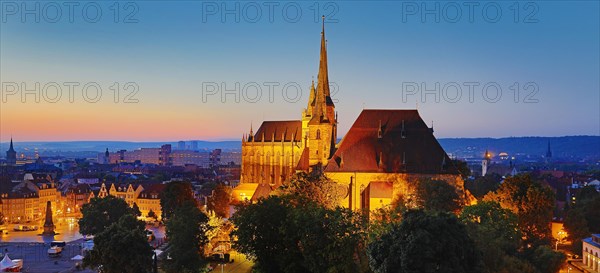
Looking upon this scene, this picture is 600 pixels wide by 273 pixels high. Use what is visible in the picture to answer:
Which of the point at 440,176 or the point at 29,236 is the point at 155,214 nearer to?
the point at 29,236

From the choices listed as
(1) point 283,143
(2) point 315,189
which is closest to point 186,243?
(2) point 315,189

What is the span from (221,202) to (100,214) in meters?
17.0

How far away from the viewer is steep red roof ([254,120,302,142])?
→ 84875 mm

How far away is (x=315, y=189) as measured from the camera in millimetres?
51281

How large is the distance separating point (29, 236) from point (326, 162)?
42.9 meters

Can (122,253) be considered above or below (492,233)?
below

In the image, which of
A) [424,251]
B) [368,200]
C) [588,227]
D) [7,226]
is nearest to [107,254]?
[424,251]

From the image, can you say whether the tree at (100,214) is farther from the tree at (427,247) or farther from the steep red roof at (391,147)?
the tree at (427,247)

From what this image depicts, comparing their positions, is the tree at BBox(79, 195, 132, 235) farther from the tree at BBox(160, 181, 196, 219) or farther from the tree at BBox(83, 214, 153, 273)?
the tree at BBox(83, 214, 153, 273)

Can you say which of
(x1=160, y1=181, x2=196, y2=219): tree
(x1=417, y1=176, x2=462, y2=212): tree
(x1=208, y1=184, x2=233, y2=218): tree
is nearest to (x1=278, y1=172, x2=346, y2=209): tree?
(x1=417, y1=176, x2=462, y2=212): tree

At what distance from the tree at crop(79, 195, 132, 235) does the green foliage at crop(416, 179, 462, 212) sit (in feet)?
122

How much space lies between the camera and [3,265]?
54.5 m

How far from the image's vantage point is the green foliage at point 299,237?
36375mm

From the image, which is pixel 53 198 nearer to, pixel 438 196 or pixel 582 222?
pixel 438 196
